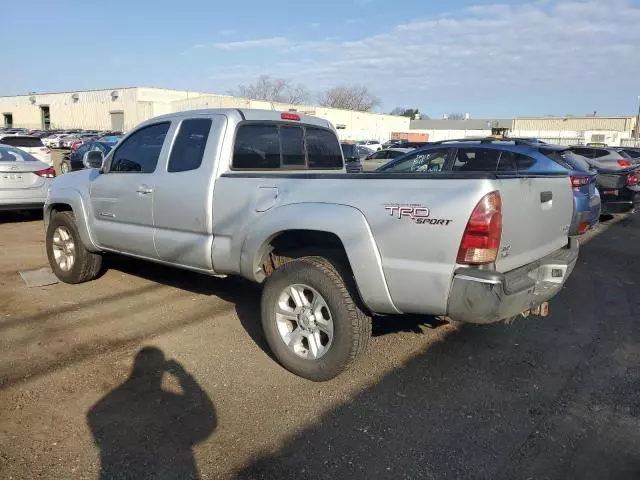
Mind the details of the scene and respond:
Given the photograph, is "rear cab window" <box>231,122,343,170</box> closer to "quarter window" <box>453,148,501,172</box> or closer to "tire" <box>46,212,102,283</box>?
"tire" <box>46,212,102,283</box>

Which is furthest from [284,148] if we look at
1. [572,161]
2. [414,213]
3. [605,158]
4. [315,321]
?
[605,158]

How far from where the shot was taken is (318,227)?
12.4ft

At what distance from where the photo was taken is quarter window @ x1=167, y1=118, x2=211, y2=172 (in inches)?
187

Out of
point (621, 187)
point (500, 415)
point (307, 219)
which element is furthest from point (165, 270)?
point (621, 187)

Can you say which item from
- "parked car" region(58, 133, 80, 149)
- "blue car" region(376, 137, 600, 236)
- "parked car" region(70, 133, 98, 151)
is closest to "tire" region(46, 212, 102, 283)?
"blue car" region(376, 137, 600, 236)

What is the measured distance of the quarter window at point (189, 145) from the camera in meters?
4.76

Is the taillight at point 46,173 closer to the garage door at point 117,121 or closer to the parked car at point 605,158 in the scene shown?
the parked car at point 605,158

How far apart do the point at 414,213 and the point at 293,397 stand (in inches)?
60.5

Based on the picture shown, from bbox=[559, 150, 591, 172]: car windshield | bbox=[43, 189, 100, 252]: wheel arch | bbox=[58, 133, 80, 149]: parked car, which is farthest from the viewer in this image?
bbox=[58, 133, 80, 149]: parked car

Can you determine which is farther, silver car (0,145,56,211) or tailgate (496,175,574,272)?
silver car (0,145,56,211)

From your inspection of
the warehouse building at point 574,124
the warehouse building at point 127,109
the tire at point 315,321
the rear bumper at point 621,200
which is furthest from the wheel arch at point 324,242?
the warehouse building at point 574,124

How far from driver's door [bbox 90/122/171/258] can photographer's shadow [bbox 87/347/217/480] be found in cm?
153

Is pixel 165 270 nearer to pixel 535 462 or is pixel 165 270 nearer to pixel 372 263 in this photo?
pixel 372 263

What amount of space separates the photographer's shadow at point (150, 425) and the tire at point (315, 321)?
72 cm
